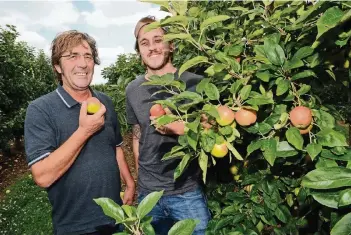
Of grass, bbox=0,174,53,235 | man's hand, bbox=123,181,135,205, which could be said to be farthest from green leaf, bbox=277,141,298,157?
grass, bbox=0,174,53,235

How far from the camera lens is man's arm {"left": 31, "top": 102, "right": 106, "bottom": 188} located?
1.86 metres

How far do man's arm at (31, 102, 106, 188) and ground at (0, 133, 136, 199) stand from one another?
571 centimetres

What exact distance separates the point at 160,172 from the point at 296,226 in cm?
101

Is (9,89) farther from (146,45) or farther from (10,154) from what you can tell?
(146,45)

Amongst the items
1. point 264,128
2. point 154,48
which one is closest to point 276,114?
point 264,128

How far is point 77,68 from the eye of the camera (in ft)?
7.22

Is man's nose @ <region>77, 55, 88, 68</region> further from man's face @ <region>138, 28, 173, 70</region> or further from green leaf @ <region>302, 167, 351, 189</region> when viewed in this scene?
green leaf @ <region>302, 167, 351, 189</region>

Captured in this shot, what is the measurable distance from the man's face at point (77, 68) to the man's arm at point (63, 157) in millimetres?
353

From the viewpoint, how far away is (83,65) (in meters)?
2.22

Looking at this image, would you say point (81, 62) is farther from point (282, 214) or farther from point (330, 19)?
point (330, 19)

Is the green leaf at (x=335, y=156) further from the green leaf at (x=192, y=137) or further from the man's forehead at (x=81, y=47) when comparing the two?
the man's forehead at (x=81, y=47)

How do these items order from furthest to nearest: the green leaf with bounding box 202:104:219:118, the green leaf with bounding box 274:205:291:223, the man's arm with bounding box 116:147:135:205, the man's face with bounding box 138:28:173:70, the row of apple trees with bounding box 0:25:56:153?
the row of apple trees with bounding box 0:25:56:153 → the man's arm with bounding box 116:147:135:205 → the man's face with bounding box 138:28:173:70 → the green leaf with bounding box 274:205:291:223 → the green leaf with bounding box 202:104:219:118

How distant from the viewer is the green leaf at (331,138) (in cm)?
105

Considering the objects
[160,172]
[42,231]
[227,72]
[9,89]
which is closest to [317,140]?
[227,72]
